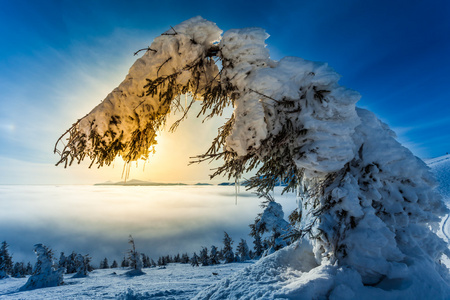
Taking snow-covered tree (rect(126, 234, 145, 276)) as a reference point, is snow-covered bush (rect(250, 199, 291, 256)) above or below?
above

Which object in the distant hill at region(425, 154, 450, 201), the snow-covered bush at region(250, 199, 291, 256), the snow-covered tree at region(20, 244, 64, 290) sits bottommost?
the snow-covered tree at region(20, 244, 64, 290)

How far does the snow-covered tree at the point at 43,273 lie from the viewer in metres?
16.6

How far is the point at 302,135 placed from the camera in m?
3.61

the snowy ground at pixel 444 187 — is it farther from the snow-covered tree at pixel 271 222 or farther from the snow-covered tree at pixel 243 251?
the snow-covered tree at pixel 243 251

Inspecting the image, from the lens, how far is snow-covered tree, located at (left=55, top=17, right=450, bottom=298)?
3281 millimetres

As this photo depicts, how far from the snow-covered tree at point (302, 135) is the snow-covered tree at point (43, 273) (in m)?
21.4

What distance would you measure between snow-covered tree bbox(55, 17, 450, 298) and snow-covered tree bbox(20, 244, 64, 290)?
2144cm

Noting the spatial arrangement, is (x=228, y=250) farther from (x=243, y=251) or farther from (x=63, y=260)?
(x=63, y=260)

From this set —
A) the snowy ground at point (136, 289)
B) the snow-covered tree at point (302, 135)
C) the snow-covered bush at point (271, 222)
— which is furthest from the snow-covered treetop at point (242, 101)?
the snow-covered bush at point (271, 222)

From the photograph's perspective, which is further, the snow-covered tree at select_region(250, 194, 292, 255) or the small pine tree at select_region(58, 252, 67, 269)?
the small pine tree at select_region(58, 252, 67, 269)

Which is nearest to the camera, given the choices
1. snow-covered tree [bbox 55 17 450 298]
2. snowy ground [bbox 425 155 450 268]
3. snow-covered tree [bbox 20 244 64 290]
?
snow-covered tree [bbox 55 17 450 298]

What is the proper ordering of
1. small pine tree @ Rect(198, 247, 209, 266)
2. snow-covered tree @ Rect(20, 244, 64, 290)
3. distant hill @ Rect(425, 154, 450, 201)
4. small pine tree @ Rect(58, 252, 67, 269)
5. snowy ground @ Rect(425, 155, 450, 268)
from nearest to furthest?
snowy ground @ Rect(425, 155, 450, 268) < snow-covered tree @ Rect(20, 244, 64, 290) < distant hill @ Rect(425, 154, 450, 201) < small pine tree @ Rect(198, 247, 209, 266) < small pine tree @ Rect(58, 252, 67, 269)

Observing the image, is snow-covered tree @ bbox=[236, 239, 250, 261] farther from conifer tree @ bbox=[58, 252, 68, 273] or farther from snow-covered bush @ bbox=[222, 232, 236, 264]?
conifer tree @ bbox=[58, 252, 68, 273]

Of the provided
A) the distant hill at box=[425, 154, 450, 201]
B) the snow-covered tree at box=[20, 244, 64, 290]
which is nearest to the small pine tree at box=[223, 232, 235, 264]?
the snow-covered tree at box=[20, 244, 64, 290]
